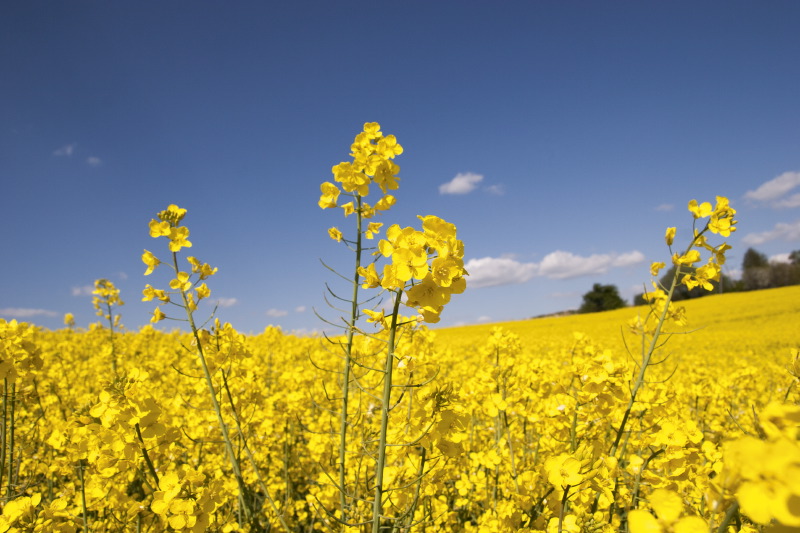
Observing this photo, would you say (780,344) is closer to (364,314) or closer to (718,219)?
(718,219)

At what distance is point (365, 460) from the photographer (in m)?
3.80

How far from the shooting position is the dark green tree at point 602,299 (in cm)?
5525

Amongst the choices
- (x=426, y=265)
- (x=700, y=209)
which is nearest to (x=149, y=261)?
(x=426, y=265)

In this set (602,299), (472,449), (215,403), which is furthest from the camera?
(602,299)

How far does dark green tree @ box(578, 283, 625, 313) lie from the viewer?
181 feet

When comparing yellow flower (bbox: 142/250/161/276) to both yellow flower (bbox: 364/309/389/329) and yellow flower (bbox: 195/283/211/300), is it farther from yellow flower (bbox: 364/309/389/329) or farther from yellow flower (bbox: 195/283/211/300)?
yellow flower (bbox: 364/309/389/329)

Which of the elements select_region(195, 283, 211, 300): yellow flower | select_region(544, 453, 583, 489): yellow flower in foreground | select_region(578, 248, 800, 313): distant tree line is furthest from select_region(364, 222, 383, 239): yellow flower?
select_region(578, 248, 800, 313): distant tree line

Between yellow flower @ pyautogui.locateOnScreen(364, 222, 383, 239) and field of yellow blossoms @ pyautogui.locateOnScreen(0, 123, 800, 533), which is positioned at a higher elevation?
yellow flower @ pyautogui.locateOnScreen(364, 222, 383, 239)

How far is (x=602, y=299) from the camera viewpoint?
56406 millimetres

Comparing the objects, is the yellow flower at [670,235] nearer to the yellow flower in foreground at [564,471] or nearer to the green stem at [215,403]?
the yellow flower in foreground at [564,471]

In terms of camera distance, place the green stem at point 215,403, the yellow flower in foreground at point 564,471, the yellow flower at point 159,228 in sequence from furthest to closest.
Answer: the yellow flower at point 159,228
the green stem at point 215,403
the yellow flower in foreground at point 564,471

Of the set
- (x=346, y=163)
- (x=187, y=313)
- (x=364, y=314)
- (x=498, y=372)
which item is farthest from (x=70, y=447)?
(x=498, y=372)

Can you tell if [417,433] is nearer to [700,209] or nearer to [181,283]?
[181,283]

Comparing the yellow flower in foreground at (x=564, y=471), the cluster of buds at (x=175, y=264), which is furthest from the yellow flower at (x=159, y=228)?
the yellow flower in foreground at (x=564, y=471)
